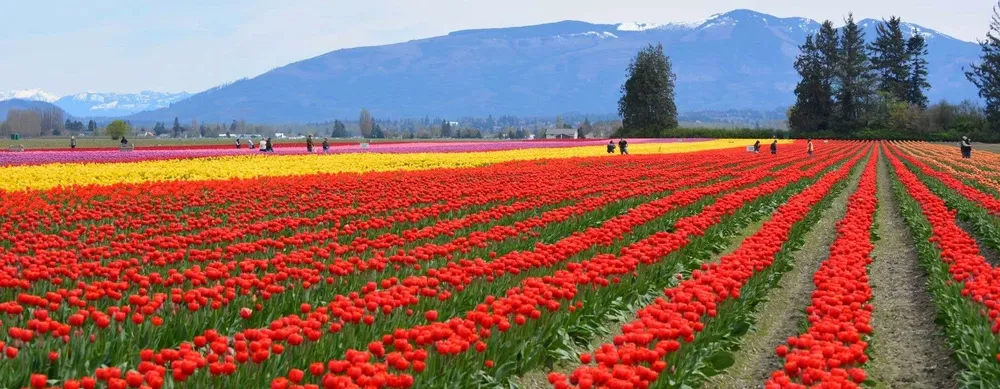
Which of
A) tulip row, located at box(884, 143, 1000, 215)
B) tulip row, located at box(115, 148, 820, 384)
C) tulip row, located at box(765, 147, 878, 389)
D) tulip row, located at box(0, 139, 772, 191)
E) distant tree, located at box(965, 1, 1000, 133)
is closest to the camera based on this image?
tulip row, located at box(765, 147, 878, 389)

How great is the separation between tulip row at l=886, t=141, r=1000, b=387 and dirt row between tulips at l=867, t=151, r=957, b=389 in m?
0.19

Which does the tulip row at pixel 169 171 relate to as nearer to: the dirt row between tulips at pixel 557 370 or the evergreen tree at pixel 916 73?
the dirt row between tulips at pixel 557 370

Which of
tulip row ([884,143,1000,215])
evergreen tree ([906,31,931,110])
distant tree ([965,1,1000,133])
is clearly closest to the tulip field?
tulip row ([884,143,1000,215])

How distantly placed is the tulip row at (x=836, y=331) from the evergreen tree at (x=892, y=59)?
125 meters

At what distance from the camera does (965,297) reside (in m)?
9.29

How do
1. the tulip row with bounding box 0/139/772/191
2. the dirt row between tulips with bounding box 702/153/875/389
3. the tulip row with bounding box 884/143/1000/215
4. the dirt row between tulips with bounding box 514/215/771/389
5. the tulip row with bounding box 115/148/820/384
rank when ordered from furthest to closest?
the tulip row with bounding box 0/139/772/191 < the tulip row with bounding box 884/143/1000/215 < the dirt row between tulips with bounding box 702/153/875/389 < the dirt row between tulips with bounding box 514/215/771/389 < the tulip row with bounding box 115/148/820/384

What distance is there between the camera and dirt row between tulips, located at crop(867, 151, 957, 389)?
7848 millimetres

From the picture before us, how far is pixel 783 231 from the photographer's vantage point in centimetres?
1321

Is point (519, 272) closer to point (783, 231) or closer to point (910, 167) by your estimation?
point (783, 231)

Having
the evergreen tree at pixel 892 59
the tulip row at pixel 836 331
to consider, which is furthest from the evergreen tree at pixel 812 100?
the tulip row at pixel 836 331

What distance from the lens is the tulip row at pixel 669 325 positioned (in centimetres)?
539

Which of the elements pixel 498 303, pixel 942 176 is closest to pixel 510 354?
pixel 498 303

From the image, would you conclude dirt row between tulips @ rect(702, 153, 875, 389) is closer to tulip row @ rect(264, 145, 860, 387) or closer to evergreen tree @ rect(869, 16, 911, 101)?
tulip row @ rect(264, 145, 860, 387)

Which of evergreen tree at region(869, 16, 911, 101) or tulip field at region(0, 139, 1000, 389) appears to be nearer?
tulip field at region(0, 139, 1000, 389)
